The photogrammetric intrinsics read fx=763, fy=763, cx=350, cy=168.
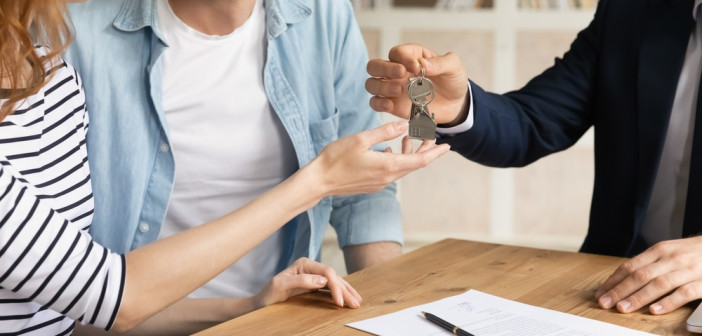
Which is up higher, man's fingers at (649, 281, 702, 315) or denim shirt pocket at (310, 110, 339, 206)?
denim shirt pocket at (310, 110, 339, 206)

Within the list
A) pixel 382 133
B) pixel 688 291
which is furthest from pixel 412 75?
pixel 688 291

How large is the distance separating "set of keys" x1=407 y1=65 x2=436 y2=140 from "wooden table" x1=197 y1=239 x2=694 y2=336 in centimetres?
23

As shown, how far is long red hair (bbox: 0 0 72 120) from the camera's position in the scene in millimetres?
1070

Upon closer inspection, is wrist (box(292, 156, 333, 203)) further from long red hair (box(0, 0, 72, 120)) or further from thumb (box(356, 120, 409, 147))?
long red hair (box(0, 0, 72, 120))

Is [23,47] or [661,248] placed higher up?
[23,47]

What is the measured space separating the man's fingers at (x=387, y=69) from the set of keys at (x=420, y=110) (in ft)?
0.08

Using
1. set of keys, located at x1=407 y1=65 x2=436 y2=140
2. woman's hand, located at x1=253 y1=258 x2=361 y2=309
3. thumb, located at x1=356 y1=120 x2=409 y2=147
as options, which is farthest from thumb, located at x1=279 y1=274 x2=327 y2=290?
set of keys, located at x1=407 y1=65 x2=436 y2=140

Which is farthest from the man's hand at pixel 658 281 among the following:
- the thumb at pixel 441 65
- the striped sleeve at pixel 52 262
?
the striped sleeve at pixel 52 262

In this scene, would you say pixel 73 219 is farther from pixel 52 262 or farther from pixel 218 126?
pixel 218 126

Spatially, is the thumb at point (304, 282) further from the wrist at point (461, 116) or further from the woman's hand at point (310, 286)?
the wrist at point (461, 116)

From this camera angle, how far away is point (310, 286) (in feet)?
3.79

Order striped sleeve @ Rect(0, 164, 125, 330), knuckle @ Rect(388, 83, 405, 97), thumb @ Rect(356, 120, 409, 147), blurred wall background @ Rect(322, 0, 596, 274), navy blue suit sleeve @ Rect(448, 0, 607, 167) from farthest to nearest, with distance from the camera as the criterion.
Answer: blurred wall background @ Rect(322, 0, 596, 274) < navy blue suit sleeve @ Rect(448, 0, 607, 167) < knuckle @ Rect(388, 83, 405, 97) < thumb @ Rect(356, 120, 409, 147) < striped sleeve @ Rect(0, 164, 125, 330)

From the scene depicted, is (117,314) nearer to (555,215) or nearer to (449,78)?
(449,78)

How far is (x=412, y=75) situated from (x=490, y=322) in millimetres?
571
